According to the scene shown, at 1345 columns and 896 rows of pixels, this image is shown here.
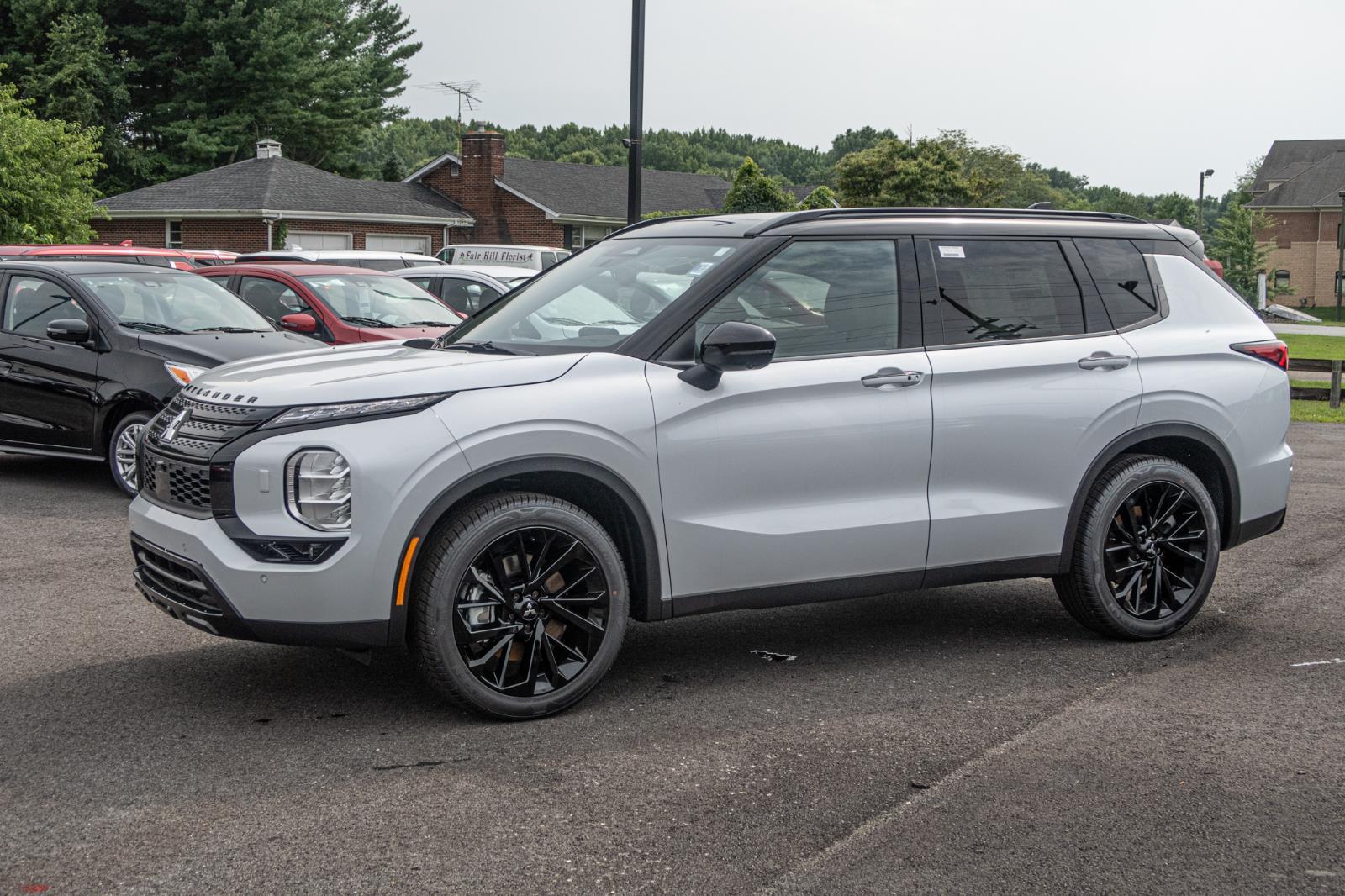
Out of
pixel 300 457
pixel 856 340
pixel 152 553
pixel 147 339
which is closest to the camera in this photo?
pixel 300 457

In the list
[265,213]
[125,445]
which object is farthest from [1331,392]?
[265,213]

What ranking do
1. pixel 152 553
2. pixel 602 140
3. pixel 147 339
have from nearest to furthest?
pixel 152 553 < pixel 147 339 < pixel 602 140

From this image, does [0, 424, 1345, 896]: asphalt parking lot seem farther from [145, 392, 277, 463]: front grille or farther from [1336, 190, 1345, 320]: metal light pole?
[1336, 190, 1345, 320]: metal light pole

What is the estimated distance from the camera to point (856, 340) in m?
5.80

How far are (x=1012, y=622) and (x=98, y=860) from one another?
448 centimetres

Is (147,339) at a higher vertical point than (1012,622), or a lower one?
higher

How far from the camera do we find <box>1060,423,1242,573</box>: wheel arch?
6223mm

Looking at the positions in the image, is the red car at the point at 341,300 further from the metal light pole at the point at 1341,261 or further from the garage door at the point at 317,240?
the metal light pole at the point at 1341,261

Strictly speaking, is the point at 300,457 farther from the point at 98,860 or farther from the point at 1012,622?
the point at 1012,622

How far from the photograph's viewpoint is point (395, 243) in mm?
48750

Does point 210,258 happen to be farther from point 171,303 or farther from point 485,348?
point 485,348

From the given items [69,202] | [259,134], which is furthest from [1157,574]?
[259,134]

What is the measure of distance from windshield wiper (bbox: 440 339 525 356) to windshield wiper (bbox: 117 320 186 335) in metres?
5.78

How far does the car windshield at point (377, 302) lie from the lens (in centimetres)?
1340
